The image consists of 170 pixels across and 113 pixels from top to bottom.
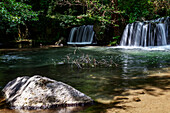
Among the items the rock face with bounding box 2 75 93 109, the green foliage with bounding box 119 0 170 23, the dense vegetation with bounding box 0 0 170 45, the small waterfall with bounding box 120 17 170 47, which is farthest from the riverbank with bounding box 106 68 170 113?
the green foliage with bounding box 119 0 170 23

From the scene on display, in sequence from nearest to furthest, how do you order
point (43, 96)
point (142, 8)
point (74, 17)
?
point (43, 96) < point (142, 8) < point (74, 17)

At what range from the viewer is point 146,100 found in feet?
10.1

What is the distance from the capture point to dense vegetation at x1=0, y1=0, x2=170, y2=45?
16.4m

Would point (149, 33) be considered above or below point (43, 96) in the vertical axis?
above

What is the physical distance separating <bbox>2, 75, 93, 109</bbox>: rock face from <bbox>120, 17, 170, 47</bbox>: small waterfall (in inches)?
518

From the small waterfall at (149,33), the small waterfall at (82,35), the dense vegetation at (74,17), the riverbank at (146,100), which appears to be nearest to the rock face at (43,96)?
the riverbank at (146,100)

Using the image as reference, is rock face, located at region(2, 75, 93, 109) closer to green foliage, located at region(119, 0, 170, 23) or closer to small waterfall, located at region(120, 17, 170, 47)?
small waterfall, located at region(120, 17, 170, 47)

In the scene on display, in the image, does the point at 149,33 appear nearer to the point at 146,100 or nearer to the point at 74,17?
the point at 74,17

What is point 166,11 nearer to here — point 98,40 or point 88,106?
point 98,40

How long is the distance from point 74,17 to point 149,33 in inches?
349

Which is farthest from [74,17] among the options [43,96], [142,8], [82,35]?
[43,96]

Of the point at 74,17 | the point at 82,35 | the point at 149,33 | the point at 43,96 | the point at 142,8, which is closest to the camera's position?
the point at 43,96

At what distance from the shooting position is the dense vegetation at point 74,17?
16395mm

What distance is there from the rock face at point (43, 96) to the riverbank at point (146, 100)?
570mm
